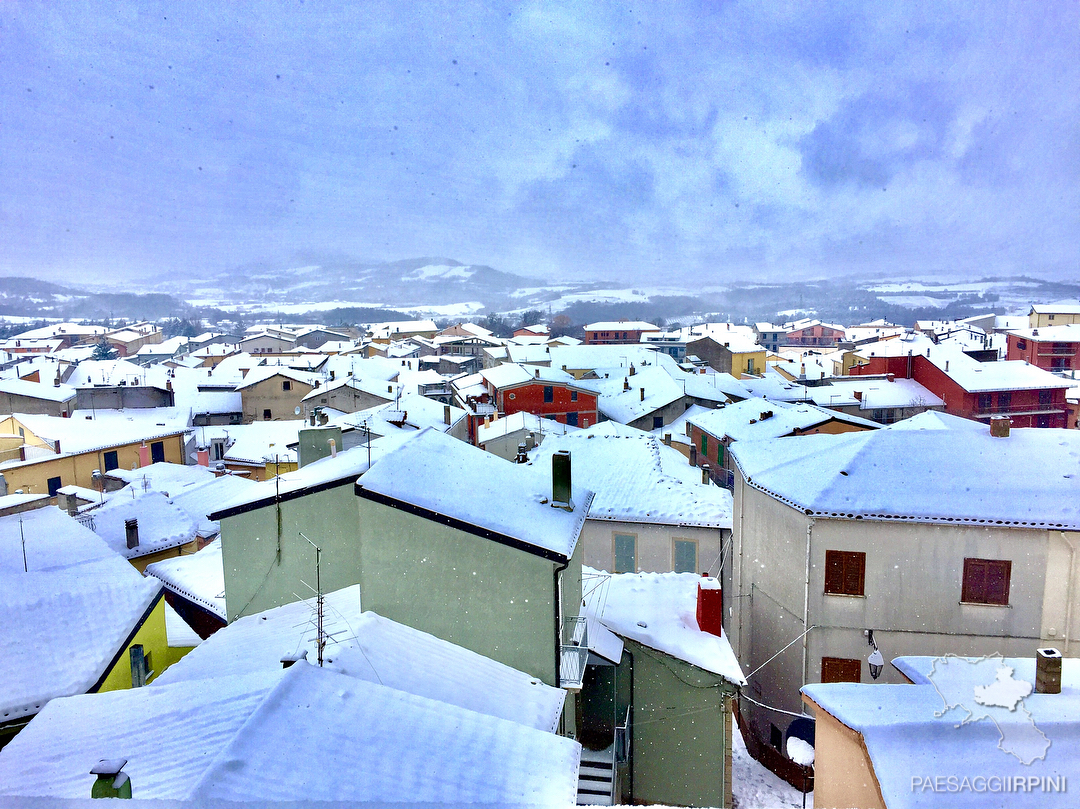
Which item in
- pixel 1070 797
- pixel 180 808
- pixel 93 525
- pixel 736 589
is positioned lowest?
pixel 736 589

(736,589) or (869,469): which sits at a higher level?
(869,469)

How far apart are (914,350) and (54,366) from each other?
66.3m

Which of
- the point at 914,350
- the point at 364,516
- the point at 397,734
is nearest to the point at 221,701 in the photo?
the point at 397,734

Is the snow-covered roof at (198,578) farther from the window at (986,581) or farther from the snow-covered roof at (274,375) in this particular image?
the snow-covered roof at (274,375)

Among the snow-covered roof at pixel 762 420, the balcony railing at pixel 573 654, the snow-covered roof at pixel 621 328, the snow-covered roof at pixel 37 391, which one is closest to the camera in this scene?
the balcony railing at pixel 573 654

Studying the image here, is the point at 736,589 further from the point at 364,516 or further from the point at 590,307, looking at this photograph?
the point at 590,307

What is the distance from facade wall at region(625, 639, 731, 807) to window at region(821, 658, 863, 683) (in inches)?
133

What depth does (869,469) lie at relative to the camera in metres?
12.5

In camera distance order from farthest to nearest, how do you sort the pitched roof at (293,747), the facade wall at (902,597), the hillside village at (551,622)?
A: the facade wall at (902,597)
the hillside village at (551,622)
the pitched roof at (293,747)

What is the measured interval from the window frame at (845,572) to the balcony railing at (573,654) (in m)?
5.74

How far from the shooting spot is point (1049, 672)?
523cm

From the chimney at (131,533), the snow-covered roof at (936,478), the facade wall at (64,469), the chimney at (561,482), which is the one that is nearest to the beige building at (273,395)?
the facade wall at (64,469)

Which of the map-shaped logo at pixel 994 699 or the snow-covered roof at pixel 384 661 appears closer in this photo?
the map-shaped logo at pixel 994 699

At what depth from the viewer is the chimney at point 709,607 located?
1023 centimetres
